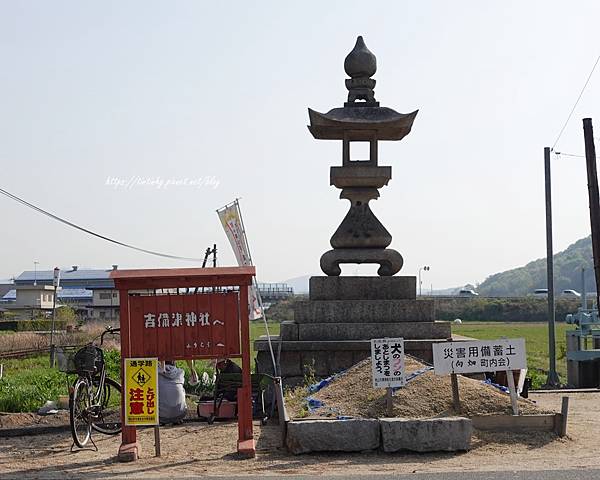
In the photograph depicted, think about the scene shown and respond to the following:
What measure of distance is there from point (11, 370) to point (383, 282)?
611 inches

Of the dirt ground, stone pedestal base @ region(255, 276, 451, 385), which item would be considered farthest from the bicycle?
stone pedestal base @ region(255, 276, 451, 385)

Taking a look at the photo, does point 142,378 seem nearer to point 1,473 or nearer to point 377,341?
point 1,473

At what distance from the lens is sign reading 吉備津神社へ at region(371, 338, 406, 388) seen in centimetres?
976

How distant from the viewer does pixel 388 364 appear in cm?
978

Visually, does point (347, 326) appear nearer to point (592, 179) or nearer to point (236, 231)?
point (236, 231)

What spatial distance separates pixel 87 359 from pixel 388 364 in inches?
155

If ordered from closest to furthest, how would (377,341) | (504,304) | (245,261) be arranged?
(377,341) → (245,261) → (504,304)

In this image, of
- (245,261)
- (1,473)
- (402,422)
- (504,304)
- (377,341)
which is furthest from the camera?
(504,304)

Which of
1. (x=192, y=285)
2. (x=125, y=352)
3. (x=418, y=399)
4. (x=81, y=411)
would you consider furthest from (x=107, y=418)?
(x=418, y=399)

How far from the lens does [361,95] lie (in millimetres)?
15578

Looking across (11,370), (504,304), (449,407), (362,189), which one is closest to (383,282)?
(362,189)

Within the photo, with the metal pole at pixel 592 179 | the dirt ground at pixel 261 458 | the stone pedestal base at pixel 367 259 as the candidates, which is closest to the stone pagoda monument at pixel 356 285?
the stone pedestal base at pixel 367 259

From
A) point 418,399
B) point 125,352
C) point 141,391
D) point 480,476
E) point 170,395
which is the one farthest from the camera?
point 170,395

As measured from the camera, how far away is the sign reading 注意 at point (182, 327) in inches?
368
